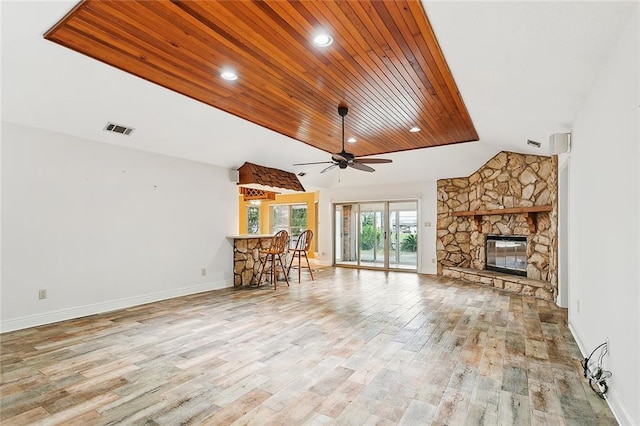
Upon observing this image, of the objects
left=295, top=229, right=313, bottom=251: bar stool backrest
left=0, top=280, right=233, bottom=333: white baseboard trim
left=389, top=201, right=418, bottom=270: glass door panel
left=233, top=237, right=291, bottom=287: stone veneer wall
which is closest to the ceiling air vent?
left=0, top=280, right=233, bottom=333: white baseboard trim

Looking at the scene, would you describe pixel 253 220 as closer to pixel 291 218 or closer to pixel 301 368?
pixel 291 218

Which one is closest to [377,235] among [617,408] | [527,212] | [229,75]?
[527,212]

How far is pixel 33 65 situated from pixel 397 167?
6724mm

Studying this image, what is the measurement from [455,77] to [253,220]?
10159 mm

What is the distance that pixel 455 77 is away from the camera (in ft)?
10.8

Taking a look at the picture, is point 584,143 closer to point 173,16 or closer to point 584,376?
point 584,376

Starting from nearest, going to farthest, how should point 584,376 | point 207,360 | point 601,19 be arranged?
point 601,19
point 584,376
point 207,360

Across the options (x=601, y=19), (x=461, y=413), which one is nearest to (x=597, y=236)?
(x=601, y=19)

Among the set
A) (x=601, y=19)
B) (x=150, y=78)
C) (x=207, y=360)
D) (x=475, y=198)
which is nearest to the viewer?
(x=601, y=19)

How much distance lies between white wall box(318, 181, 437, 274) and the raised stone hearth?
2.10 ft

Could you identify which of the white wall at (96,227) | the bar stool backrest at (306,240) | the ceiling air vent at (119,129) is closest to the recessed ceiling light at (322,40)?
the ceiling air vent at (119,129)

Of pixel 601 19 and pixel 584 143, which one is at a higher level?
pixel 601 19

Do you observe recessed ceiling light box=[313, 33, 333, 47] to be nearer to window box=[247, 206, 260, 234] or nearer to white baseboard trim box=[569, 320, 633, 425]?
white baseboard trim box=[569, 320, 633, 425]

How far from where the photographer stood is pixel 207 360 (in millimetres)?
2877
